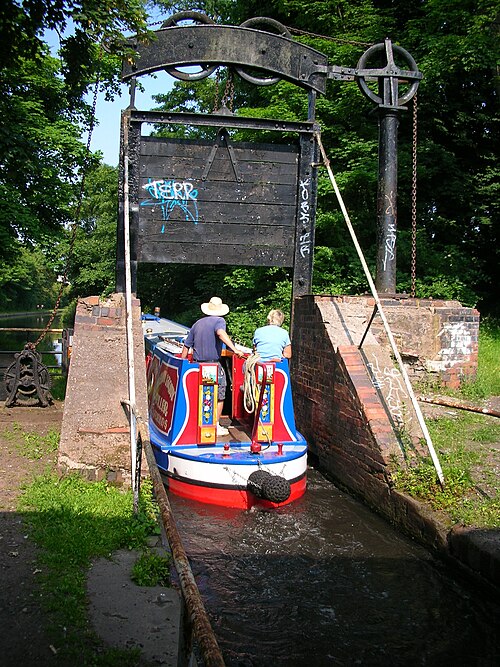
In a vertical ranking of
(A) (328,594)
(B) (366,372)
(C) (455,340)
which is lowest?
(A) (328,594)

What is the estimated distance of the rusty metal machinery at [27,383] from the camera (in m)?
9.51

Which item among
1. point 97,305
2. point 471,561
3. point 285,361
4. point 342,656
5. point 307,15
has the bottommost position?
point 342,656

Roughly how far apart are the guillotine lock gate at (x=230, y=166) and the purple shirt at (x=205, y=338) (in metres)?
1.53

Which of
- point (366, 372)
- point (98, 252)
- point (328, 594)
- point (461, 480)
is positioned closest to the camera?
point (328, 594)

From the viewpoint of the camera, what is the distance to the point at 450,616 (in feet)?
16.3

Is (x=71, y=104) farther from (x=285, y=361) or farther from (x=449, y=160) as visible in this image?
(x=285, y=361)

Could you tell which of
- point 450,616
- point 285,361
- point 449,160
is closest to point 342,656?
point 450,616

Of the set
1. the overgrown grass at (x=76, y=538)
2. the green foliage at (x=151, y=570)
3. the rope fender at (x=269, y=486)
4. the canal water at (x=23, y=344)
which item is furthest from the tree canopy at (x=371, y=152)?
the green foliage at (x=151, y=570)

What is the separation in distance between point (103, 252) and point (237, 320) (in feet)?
60.4

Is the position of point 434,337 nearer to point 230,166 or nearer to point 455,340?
point 455,340

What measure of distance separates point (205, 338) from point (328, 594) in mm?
3548

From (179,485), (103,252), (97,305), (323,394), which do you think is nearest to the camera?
(97,305)

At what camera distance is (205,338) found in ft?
25.5

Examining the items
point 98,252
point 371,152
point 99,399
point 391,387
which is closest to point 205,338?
point 99,399
